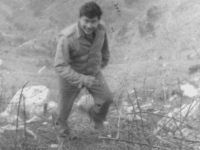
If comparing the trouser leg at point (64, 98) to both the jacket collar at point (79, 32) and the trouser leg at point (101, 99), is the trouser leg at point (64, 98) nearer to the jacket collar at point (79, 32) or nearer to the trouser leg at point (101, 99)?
the trouser leg at point (101, 99)

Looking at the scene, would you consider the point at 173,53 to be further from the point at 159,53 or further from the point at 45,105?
the point at 45,105

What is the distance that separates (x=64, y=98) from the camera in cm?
261

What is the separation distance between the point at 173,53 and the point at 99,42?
2.87m

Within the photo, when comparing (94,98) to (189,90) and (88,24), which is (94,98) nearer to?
(88,24)

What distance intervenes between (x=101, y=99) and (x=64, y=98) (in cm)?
28

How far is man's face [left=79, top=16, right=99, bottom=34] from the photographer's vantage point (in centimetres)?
232

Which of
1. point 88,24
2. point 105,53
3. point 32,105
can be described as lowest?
point 32,105

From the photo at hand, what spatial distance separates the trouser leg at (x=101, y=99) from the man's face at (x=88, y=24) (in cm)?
A: 40

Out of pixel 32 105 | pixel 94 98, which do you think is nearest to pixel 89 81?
pixel 94 98

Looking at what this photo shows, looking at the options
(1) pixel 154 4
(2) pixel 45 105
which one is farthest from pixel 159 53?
(2) pixel 45 105

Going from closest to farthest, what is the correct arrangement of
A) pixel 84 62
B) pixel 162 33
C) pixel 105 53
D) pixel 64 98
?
1. pixel 84 62
2. pixel 64 98
3. pixel 105 53
4. pixel 162 33

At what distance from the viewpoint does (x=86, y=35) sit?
94.7 inches

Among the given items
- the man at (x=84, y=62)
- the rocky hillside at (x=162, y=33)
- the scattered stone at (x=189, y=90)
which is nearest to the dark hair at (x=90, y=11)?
the man at (x=84, y=62)

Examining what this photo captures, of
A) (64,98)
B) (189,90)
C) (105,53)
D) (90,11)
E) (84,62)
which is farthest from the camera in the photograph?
A: (189,90)
